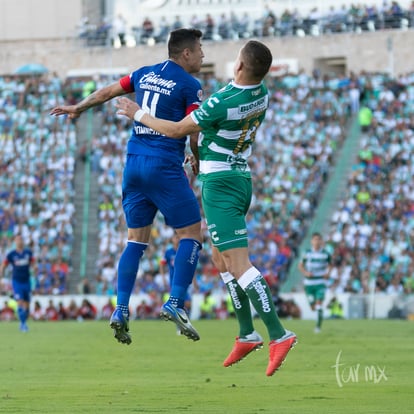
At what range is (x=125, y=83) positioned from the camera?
464 inches

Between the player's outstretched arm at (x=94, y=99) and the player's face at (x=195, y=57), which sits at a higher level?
the player's face at (x=195, y=57)

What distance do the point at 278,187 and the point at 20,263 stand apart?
11.3 metres

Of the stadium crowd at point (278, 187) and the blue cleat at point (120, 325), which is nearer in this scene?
the blue cleat at point (120, 325)

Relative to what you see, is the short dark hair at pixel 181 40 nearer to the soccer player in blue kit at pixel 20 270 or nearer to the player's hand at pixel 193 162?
the player's hand at pixel 193 162

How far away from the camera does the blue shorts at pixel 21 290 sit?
2980 cm

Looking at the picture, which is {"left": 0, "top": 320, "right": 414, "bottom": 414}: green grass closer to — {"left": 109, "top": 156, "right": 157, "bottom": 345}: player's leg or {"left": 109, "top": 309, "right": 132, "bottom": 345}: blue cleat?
{"left": 109, "top": 309, "right": 132, "bottom": 345}: blue cleat

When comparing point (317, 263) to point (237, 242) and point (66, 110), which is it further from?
point (237, 242)

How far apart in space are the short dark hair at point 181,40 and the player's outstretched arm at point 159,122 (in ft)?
2.53

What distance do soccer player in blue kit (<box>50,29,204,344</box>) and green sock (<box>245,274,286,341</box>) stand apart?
26.5 inches

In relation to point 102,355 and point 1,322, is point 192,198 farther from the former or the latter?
point 1,322

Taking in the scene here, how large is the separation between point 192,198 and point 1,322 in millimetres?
23405

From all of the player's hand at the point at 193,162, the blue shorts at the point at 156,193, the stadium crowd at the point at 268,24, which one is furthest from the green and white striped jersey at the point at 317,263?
the stadium crowd at the point at 268,24

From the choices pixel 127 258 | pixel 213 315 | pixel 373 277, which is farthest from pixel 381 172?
pixel 127 258

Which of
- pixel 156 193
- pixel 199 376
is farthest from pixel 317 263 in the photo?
pixel 156 193
